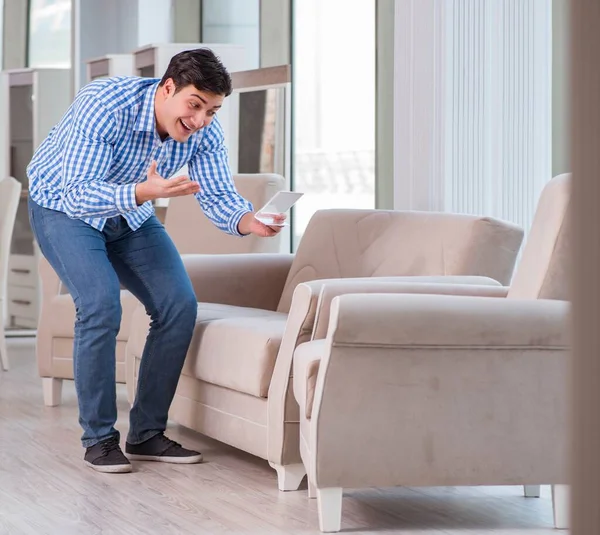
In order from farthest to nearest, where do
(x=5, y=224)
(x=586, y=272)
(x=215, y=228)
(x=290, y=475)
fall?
(x=5, y=224) → (x=215, y=228) → (x=290, y=475) → (x=586, y=272)

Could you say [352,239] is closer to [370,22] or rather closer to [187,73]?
[187,73]

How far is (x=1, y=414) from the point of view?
12.0ft

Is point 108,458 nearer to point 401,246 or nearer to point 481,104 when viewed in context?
point 401,246

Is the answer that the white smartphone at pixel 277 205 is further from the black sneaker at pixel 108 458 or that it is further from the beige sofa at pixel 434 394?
the black sneaker at pixel 108 458

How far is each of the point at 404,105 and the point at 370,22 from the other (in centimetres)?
179

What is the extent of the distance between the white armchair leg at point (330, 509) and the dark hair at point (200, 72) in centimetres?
108

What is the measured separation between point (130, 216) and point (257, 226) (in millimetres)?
355

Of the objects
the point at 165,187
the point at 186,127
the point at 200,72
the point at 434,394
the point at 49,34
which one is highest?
the point at 49,34

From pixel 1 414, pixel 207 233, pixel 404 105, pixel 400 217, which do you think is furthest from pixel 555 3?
pixel 1 414

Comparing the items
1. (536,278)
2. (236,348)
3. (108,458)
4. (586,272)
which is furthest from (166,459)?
(586,272)

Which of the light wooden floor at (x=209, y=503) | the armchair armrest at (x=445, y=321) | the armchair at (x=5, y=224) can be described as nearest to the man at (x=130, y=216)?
the light wooden floor at (x=209, y=503)

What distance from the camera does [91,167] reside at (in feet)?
8.22

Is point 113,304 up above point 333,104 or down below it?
below

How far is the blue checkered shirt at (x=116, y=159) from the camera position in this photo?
8.12 feet
